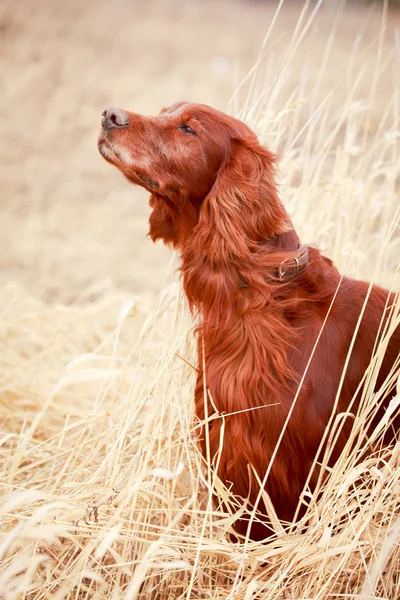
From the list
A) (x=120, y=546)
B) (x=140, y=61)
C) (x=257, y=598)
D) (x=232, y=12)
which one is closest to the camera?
(x=257, y=598)

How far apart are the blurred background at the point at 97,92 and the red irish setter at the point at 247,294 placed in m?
0.71

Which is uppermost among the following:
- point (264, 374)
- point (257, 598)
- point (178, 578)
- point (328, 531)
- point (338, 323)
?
point (338, 323)

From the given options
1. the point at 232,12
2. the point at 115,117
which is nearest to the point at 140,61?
the point at 232,12

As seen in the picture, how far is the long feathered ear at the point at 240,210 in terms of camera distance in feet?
7.48

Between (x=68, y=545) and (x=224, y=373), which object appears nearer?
(x=68, y=545)

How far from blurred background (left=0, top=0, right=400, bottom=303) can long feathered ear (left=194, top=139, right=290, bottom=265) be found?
709 millimetres

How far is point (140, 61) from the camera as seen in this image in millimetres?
9875

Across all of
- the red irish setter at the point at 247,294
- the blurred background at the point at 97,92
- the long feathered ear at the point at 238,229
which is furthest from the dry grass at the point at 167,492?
the blurred background at the point at 97,92

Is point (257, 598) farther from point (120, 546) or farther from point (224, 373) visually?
point (224, 373)

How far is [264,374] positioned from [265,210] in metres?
0.57

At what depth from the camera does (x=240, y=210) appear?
229 centimetres

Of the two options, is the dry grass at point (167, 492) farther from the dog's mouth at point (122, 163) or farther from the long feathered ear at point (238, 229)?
the dog's mouth at point (122, 163)

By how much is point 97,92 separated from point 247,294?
709cm

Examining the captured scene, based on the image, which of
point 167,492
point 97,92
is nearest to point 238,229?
point 167,492
